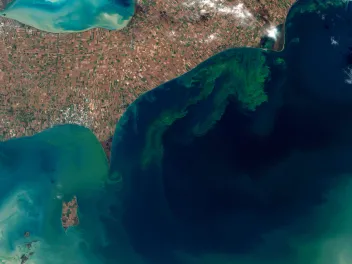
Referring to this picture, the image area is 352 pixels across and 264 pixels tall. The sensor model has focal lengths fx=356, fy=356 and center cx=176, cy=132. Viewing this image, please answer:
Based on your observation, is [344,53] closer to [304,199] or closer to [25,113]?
[304,199]

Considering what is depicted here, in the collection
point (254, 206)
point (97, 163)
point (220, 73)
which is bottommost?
point (97, 163)

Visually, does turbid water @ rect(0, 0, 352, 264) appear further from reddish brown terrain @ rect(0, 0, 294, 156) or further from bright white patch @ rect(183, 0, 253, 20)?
bright white patch @ rect(183, 0, 253, 20)

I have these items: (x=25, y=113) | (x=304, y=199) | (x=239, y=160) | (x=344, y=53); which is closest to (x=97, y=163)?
(x=25, y=113)

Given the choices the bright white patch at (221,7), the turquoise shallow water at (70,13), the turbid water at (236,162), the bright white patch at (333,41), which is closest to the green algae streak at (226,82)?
the turbid water at (236,162)

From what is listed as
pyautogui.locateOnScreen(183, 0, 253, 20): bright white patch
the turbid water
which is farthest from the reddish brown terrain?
the turbid water

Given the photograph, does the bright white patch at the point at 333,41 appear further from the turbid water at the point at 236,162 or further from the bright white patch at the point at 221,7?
the bright white patch at the point at 221,7

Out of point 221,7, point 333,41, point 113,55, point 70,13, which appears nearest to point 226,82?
point 221,7
